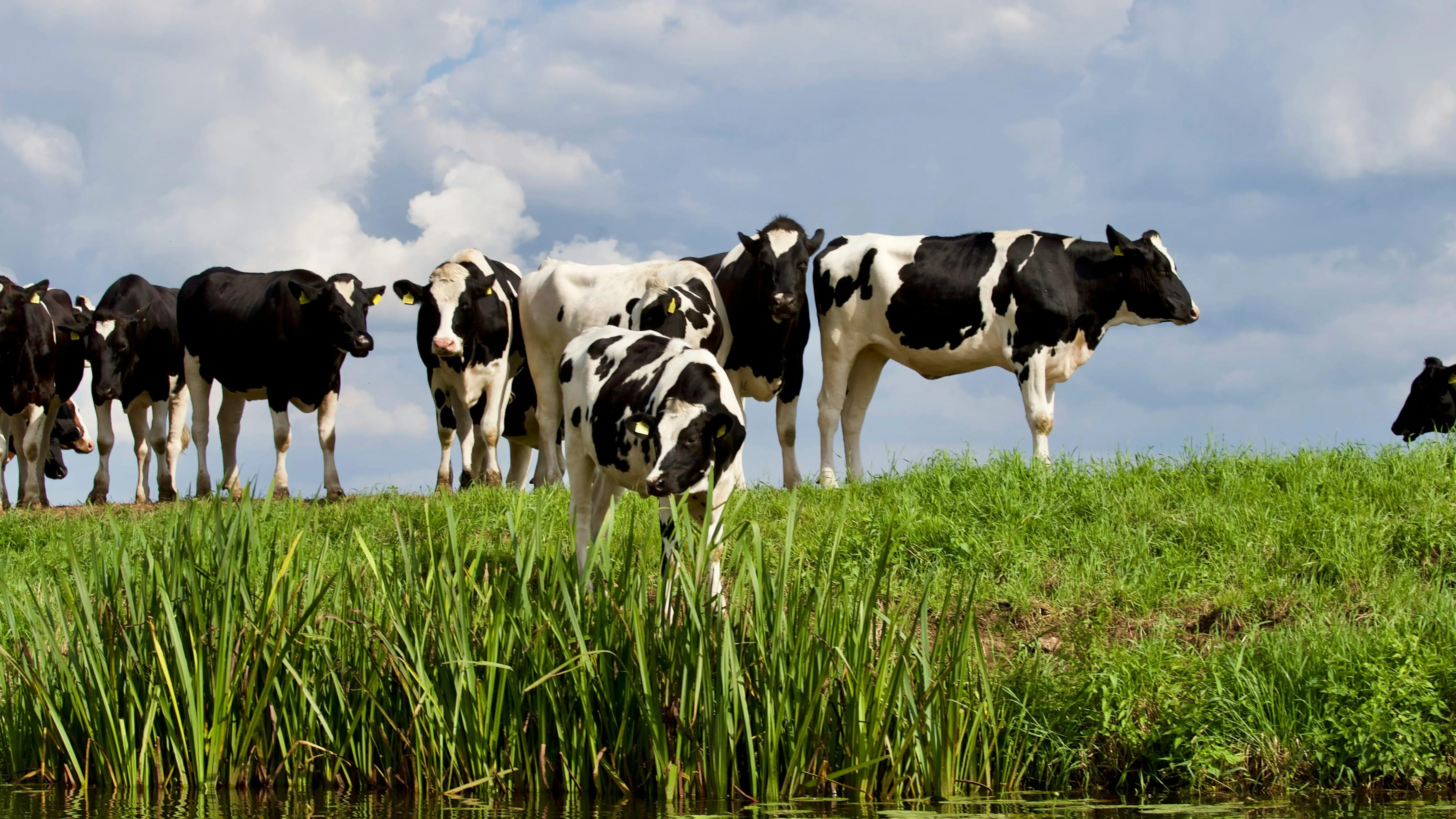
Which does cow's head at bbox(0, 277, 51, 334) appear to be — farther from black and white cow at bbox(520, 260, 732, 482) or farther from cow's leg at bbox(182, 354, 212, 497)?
black and white cow at bbox(520, 260, 732, 482)

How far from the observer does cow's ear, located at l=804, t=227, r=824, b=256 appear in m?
13.9

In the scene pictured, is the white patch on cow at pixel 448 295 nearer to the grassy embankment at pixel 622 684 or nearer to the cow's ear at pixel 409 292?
the cow's ear at pixel 409 292

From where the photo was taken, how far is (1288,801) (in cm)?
661

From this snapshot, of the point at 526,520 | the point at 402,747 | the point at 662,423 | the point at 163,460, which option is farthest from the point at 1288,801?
the point at 163,460

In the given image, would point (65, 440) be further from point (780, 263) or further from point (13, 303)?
point (780, 263)

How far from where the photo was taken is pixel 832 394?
1466 cm

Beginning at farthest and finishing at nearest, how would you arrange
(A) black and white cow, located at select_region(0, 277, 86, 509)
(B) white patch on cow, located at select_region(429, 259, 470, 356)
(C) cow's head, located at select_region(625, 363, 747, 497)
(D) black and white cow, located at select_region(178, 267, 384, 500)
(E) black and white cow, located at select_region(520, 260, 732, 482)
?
(A) black and white cow, located at select_region(0, 277, 86, 509)
(D) black and white cow, located at select_region(178, 267, 384, 500)
(B) white patch on cow, located at select_region(429, 259, 470, 356)
(E) black and white cow, located at select_region(520, 260, 732, 482)
(C) cow's head, located at select_region(625, 363, 747, 497)

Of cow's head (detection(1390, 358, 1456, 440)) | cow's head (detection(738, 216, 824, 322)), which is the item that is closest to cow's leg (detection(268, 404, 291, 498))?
cow's head (detection(738, 216, 824, 322))

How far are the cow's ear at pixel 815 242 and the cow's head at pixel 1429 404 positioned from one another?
25.7 ft

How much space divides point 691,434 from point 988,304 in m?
7.14

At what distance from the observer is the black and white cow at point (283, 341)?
640 inches

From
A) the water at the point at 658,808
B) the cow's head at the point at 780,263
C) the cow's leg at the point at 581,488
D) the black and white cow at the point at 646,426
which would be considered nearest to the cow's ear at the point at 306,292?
the cow's head at the point at 780,263

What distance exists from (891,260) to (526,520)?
6.40m

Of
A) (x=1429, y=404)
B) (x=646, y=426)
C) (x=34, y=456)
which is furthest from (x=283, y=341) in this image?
(x=1429, y=404)
